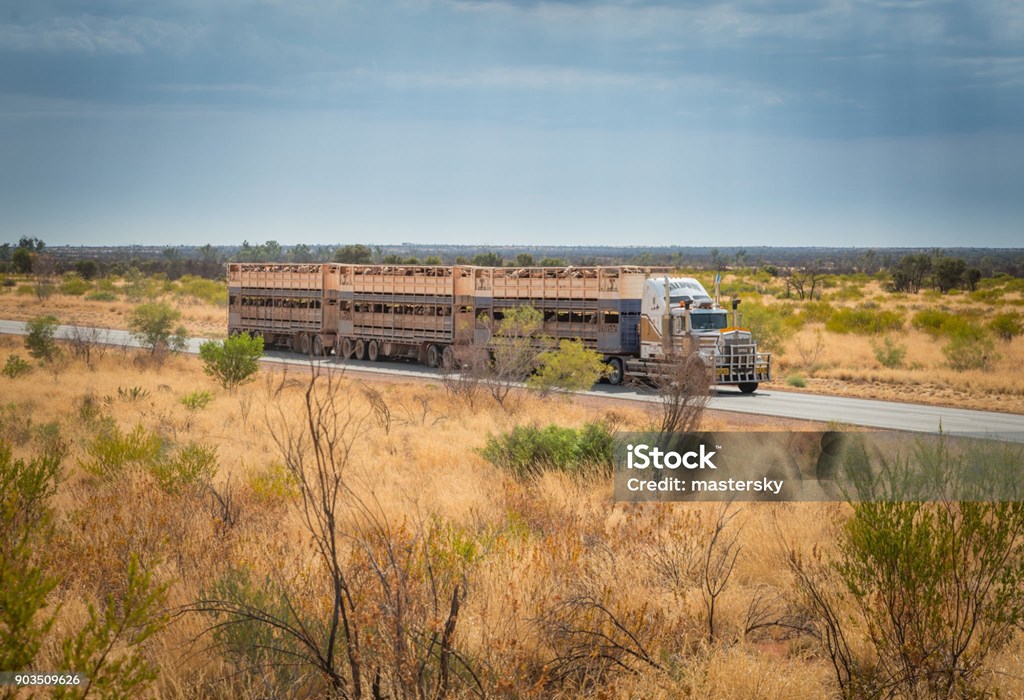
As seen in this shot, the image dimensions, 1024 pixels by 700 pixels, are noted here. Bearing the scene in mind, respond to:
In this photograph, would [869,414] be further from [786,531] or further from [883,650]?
[883,650]

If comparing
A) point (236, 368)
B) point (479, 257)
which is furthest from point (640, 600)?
point (479, 257)

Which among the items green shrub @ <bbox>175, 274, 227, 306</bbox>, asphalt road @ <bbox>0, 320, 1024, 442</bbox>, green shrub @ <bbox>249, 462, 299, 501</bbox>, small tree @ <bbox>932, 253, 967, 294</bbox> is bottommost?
asphalt road @ <bbox>0, 320, 1024, 442</bbox>

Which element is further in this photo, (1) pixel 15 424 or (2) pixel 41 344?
(2) pixel 41 344

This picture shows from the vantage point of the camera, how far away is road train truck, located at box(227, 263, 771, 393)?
1187 inches

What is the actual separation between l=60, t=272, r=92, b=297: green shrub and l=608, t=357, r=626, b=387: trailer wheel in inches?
2013

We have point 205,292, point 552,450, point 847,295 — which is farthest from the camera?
point 205,292

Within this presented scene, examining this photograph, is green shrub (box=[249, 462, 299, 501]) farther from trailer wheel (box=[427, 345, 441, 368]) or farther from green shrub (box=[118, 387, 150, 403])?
trailer wheel (box=[427, 345, 441, 368])

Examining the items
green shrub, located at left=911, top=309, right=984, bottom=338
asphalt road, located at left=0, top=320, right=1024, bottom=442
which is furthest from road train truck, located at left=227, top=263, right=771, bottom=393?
green shrub, located at left=911, top=309, right=984, bottom=338

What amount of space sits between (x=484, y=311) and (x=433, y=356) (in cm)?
336

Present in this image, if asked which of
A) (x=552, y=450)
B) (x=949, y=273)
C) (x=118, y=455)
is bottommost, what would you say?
(x=552, y=450)

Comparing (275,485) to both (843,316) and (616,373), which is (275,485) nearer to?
Answer: (616,373)

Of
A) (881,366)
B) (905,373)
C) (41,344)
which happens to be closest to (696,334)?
(905,373)

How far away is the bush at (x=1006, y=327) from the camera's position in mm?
43281

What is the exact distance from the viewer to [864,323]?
164ft
